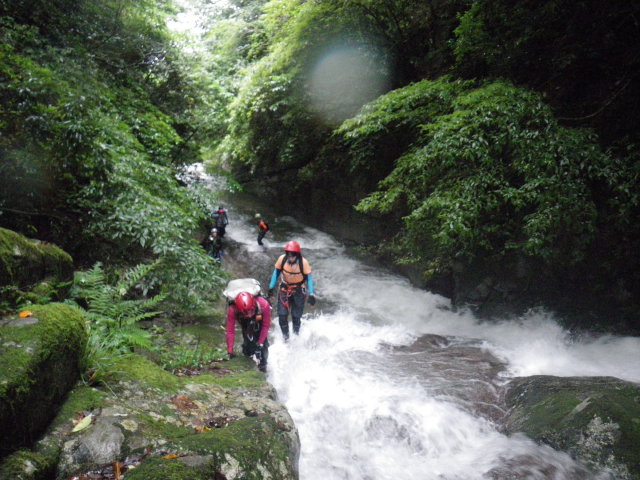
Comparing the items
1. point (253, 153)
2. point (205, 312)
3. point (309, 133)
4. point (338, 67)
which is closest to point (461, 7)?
point (338, 67)

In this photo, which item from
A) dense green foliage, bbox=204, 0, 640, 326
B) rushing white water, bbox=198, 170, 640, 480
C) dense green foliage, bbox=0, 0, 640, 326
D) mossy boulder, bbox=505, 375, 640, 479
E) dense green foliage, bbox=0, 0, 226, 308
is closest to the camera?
mossy boulder, bbox=505, 375, 640, 479

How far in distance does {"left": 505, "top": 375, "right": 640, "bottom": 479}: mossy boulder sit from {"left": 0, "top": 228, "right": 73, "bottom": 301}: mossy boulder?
5.98m

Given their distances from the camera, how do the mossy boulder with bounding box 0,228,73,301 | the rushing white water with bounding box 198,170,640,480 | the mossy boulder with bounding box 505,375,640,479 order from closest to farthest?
the mossy boulder with bounding box 0,228,73,301
the mossy boulder with bounding box 505,375,640,479
the rushing white water with bounding box 198,170,640,480

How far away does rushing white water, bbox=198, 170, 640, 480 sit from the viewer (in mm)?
4332

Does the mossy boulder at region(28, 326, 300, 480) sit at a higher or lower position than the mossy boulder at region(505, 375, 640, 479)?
higher

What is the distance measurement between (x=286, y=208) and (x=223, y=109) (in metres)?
5.09

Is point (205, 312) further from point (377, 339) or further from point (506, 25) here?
point (506, 25)

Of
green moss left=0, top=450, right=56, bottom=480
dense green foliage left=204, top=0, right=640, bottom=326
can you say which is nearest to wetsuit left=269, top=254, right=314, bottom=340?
dense green foliage left=204, top=0, right=640, bottom=326

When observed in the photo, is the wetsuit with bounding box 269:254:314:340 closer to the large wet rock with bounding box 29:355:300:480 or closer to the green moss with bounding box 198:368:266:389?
the green moss with bounding box 198:368:266:389

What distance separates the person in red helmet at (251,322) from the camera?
5.23 metres

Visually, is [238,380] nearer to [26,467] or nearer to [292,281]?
[26,467]

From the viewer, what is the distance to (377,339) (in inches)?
324

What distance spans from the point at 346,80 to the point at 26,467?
1180cm

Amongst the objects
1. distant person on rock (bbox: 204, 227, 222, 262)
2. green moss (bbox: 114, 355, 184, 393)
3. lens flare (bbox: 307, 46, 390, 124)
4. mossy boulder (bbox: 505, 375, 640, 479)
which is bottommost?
mossy boulder (bbox: 505, 375, 640, 479)
